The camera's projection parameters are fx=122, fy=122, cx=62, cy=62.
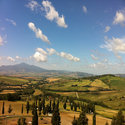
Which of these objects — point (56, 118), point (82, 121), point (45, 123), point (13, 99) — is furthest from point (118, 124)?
point (13, 99)

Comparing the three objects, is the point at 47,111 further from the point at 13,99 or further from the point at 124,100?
the point at 124,100

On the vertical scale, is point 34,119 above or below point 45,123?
above

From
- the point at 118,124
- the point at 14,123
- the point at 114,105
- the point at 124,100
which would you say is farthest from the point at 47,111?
the point at 124,100

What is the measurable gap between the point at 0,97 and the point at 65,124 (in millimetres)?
116079

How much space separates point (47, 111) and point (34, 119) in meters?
44.6

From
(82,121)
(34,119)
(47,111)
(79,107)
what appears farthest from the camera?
(79,107)

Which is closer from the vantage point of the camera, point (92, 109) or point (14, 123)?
point (14, 123)

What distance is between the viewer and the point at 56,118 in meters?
70.9

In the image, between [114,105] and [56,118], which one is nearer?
→ [56,118]

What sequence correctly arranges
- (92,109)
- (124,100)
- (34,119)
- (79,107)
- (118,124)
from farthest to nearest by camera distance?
(124,100)
(79,107)
(92,109)
(34,119)
(118,124)

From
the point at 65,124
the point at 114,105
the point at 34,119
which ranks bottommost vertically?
the point at 114,105

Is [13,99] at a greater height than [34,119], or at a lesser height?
lesser

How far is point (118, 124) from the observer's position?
57.2 meters

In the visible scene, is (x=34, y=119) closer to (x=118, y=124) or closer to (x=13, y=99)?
(x=118, y=124)
